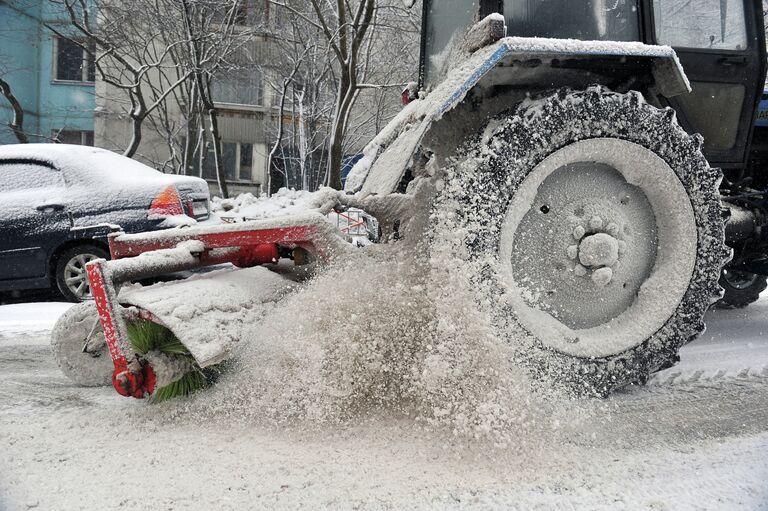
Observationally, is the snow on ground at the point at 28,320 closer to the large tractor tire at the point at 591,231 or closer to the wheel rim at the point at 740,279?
the large tractor tire at the point at 591,231

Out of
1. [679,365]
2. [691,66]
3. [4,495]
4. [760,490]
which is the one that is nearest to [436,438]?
[760,490]

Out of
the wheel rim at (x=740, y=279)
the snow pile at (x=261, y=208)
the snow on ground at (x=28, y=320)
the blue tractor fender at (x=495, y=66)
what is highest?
the blue tractor fender at (x=495, y=66)

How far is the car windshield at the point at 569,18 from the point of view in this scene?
2570 mm

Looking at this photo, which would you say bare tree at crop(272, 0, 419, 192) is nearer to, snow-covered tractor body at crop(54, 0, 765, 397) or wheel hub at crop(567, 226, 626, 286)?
snow-covered tractor body at crop(54, 0, 765, 397)

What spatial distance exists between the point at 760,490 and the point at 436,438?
1068 mm

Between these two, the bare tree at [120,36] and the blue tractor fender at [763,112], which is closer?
the blue tractor fender at [763,112]

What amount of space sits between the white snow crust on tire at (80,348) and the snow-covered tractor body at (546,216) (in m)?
0.01

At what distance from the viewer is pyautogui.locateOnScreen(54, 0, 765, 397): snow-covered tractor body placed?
2.16 meters

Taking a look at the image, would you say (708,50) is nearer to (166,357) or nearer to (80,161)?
(166,357)

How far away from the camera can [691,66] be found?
10.2 feet

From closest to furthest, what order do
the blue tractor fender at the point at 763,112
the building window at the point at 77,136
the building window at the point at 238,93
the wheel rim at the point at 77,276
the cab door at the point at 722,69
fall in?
1. the cab door at the point at 722,69
2. the blue tractor fender at the point at 763,112
3. the wheel rim at the point at 77,276
4. the building window at the point at 238,93
5. the building window at the point at 77,136

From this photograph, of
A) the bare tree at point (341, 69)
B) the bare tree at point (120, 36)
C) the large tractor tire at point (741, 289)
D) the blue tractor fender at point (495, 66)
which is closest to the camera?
the blue tractor fender at point (495, 66)

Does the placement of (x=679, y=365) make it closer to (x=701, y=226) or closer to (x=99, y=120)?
(x=701, y=226)

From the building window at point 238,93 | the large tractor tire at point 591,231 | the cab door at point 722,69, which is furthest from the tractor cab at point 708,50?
the building window at point 238,93
